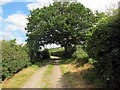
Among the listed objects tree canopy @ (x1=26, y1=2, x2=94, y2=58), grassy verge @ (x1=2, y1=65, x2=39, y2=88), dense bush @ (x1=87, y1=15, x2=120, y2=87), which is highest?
tree canopy @ (x1=26, y1=2, x2=94, y2=58)

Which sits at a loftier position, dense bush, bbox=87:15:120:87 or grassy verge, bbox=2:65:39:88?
dense bush, bbox=87:15:120:87

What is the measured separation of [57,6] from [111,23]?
17.0 metres

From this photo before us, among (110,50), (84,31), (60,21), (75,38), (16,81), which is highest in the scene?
(60,21)

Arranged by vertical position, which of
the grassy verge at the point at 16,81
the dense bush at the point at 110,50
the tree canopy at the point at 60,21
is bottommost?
A: the grassy verge at the point at 16,81

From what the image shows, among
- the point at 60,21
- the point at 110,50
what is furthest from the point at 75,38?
the point at 110,50

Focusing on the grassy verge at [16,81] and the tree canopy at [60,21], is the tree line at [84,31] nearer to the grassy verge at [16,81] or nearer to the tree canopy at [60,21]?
the tree canopy at [60,21]

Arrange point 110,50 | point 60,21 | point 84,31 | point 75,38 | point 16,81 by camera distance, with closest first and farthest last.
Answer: point 110,50
point 16,81
point 60,21
point 84,31
point 75,38

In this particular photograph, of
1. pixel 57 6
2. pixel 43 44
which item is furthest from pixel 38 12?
pixel 43 44

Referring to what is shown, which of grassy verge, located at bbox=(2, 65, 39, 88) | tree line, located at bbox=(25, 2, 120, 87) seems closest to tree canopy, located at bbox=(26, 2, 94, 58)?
tree line, located at bbox=(25, 2, 120, 87)

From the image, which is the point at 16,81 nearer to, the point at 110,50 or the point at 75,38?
the point at 110,50

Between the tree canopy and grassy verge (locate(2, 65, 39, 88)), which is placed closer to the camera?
grassy verge (locate(2, 65, 39, 88))

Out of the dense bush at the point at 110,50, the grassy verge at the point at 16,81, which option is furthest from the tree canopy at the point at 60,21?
the dense bush at the point at 110,50

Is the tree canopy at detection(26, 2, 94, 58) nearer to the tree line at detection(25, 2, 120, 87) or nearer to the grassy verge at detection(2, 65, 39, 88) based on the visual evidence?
the tree line at detection(25, 2, 120, 87)

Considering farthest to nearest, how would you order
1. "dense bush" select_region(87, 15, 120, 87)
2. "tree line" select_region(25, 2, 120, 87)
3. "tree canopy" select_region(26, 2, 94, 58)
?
A: "tree canopy" select_region(26, 2, 94, 58) < "tree line" select_region(25, 2, 120, 87) < "dense bush" select_region(87, 15, 120, 87)
